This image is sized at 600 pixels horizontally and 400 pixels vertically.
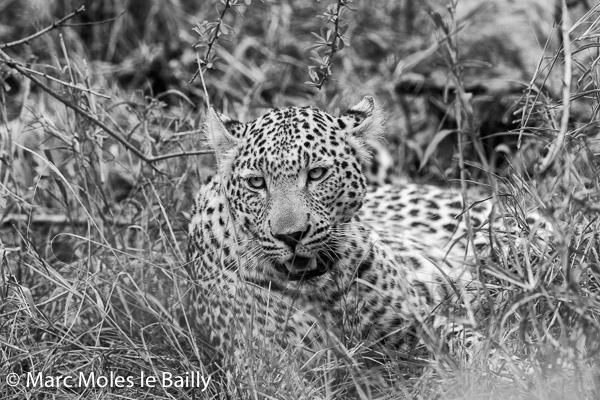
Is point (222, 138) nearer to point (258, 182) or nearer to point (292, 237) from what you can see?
point (258, 182)

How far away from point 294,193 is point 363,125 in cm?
62

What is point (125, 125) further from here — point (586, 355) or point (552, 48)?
point (586, 355)

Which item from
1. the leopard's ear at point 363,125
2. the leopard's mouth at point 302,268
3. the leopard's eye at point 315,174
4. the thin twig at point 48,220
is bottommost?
the thin twig at point 48,220

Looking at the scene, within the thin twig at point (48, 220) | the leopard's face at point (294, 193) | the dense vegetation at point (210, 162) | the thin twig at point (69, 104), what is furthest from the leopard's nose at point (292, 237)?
the thin twig at point (48, 220)

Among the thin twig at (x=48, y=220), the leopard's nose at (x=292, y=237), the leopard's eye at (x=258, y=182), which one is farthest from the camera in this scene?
the thin twig at (x=48, y=220)

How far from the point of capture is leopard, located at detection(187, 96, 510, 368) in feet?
14.5

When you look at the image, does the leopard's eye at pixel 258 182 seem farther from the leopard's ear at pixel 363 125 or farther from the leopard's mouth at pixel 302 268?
the leopard's ear at pixel 363 125

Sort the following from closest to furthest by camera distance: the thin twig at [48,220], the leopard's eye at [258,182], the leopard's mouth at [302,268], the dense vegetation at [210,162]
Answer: the dense vegetation at [210,162], the leopard's mouth at [302,268], the leopard's eye at [258,182], the thin twig at [48,220]

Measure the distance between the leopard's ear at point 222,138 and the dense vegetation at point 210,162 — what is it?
0.97 ft

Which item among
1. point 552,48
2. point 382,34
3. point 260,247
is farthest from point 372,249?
point 382,34

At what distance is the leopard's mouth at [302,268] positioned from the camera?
4473 mm

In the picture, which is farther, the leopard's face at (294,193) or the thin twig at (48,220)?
the thin twig at (48,220)

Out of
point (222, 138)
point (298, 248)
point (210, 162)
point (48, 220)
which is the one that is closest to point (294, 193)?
point (298, 248)

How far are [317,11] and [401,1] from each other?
2.91ft
